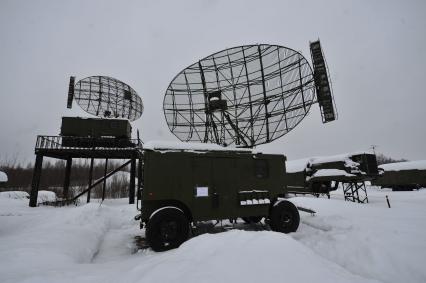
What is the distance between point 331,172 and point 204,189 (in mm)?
17665

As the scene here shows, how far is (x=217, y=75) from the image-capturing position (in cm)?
1334

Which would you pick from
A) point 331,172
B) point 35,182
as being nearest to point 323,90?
point 331,172

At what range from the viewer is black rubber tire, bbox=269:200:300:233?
28.7 ft

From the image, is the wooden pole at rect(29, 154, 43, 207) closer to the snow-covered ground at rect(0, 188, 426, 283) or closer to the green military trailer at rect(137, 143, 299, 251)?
the snow-covered ground at rect(0, 188, 426, 283)

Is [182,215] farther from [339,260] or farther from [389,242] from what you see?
[389,242]

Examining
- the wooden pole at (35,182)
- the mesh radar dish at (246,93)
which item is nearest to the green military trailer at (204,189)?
the mesh radar dish at (246,93)

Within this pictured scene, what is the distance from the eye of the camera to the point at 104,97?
2170 centimetres

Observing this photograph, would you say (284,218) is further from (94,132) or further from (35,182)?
(35,182)

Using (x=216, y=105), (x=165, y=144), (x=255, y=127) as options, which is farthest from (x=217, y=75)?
(x=165, y=144)

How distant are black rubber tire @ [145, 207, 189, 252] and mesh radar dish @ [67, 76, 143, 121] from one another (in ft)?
57.2

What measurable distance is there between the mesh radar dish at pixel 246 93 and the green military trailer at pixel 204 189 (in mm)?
3553

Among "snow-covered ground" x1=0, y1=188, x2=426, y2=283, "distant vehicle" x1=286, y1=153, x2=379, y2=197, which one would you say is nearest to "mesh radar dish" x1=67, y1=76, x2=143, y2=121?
"snow-covered ground" x1=0, y1=188, x2=426, y2=283

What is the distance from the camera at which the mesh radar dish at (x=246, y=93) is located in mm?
12250

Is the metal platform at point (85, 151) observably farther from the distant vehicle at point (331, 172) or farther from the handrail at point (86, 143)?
the distant vehicle at point (331, 172)
